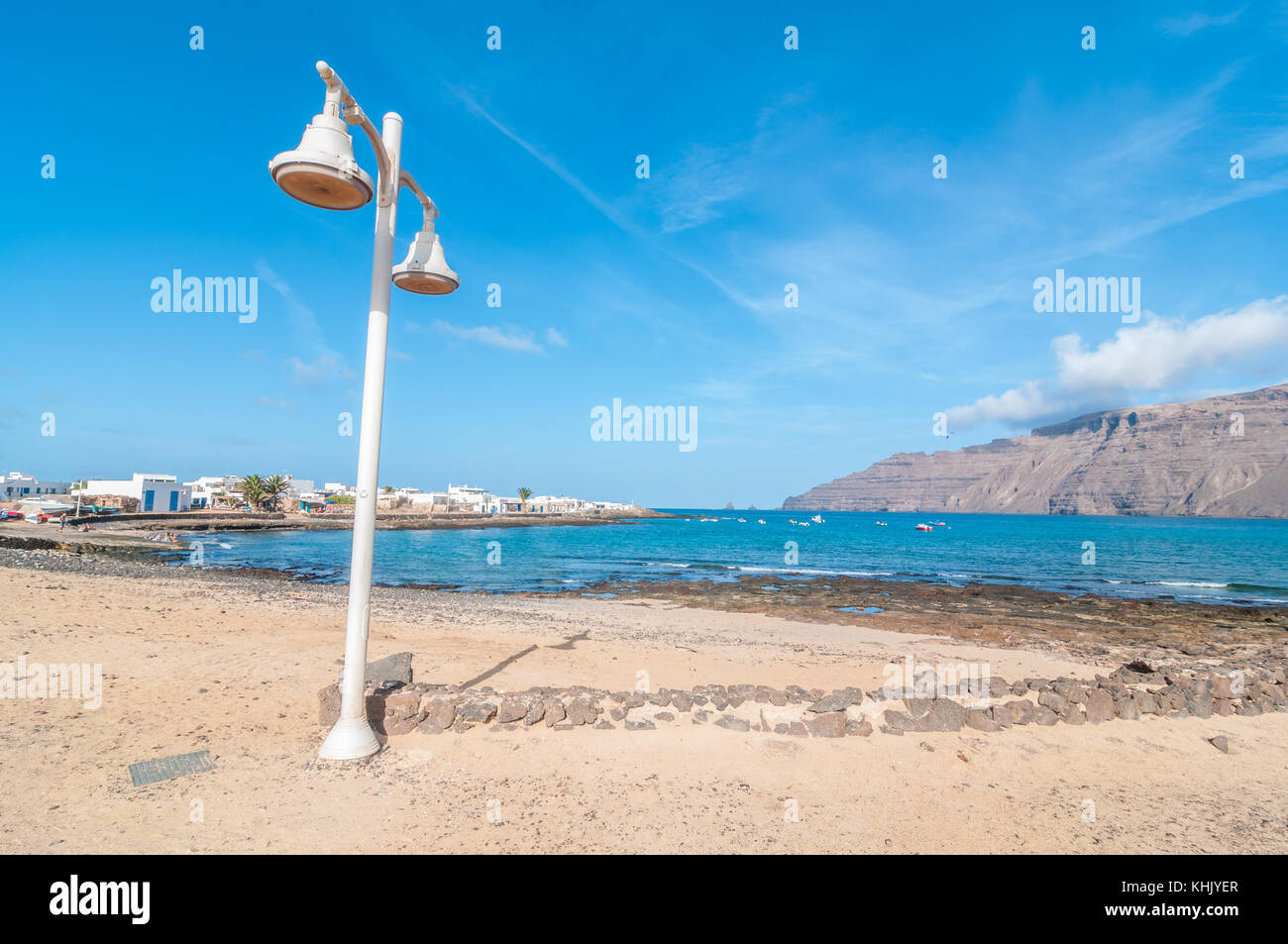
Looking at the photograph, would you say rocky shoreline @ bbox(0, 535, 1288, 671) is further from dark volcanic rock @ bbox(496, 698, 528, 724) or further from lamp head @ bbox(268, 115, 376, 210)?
lamp head @ bbox(268, 115, 376, 210)

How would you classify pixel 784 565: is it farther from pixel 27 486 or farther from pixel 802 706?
pixel 27 486

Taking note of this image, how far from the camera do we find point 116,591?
1752 centimetres

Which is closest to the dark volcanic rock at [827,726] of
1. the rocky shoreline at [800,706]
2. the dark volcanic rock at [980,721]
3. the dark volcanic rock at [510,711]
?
the rocky shoreline at [800,706]

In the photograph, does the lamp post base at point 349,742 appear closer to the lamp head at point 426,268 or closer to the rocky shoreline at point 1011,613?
the lamp head at point 426,268

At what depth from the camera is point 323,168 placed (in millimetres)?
4711

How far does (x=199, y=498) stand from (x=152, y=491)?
Result: 2128 cm

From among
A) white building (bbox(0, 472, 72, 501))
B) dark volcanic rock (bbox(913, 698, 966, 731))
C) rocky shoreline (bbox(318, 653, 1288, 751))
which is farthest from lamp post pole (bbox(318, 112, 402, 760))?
white building (bbox(0, 472, 72, 501))

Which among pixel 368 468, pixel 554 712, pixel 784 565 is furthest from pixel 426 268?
pixel 784 565

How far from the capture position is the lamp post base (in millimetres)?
5898

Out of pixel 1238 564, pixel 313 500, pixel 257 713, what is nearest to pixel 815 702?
pixel 257 713

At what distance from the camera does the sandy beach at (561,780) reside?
4.88 meters

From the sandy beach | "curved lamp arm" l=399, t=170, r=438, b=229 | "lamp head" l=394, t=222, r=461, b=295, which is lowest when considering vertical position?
the sandy beach

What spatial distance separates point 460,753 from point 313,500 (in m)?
139
